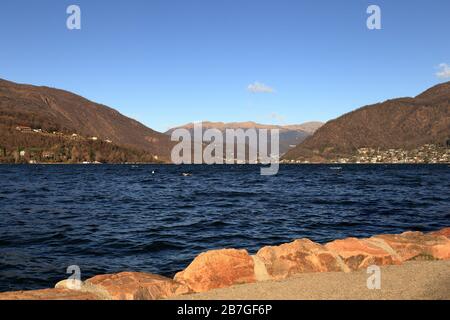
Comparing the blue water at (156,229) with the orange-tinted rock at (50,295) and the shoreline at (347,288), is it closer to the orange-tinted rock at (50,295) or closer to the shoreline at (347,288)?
the orange-tinted rock at (50,295)

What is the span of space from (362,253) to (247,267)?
3.92 metres

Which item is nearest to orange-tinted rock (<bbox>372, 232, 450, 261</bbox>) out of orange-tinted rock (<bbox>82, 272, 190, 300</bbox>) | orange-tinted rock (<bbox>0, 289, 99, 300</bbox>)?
orange-tinted rock (<bbox>82, 272, 190, 300</bbox>)

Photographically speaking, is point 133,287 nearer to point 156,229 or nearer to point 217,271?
point 217,271

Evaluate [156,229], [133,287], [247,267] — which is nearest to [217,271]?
[247,267]

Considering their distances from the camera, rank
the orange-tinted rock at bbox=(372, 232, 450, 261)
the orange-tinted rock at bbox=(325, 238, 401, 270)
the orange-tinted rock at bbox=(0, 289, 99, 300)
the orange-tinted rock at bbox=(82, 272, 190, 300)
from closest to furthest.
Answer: the orange-tinted rock at bbox=(0, 289, 99, 300) < the orange-tinted rock at bbox=(82, 272, 190, 300) < the orange-tinted rock at bbox=(325, 238, 401, 270) < the orange-tinted rock at bbox=(372, 232, 450, 261)

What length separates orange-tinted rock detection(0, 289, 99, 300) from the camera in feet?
29.6

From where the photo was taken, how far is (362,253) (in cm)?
1267

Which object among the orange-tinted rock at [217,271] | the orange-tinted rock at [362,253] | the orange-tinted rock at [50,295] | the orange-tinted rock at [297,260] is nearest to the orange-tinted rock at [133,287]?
the orange-tinted rock at [50,295]

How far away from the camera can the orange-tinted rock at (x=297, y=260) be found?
38.6 feet

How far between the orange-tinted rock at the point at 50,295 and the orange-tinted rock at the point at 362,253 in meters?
7.66

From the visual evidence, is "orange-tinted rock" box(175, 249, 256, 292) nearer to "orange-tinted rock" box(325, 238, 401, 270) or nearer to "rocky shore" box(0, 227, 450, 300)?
"rocky shore" box(0, 227, 450, 300)

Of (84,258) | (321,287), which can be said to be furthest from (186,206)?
(321,287)

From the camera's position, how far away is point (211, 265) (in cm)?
1151
